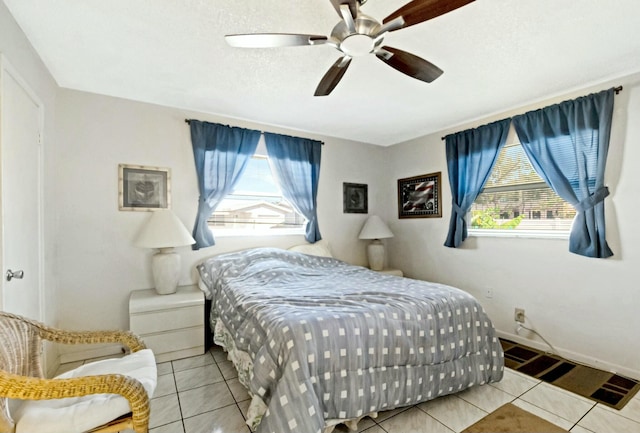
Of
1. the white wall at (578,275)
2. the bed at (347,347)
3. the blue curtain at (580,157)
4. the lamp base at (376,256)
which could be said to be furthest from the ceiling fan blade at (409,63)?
the lamp base at (376,256)

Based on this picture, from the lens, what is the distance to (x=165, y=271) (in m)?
2.88

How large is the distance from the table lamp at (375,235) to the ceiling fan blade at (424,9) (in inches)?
114

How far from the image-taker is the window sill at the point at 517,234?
2874 mm

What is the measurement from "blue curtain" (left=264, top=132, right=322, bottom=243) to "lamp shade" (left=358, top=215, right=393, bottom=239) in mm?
634

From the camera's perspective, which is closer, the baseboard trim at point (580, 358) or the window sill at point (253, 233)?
the baseboard trim at point (580, 358)

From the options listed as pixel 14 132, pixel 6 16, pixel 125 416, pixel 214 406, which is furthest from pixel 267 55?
pixel 214 406

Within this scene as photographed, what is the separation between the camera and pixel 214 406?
2.05 meters

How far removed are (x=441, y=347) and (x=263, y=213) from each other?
2439 mm

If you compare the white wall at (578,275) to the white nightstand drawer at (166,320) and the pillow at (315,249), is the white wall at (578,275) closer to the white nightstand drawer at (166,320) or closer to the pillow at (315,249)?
the pillow at (315,249)

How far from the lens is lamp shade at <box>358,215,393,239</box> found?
4.12 meters

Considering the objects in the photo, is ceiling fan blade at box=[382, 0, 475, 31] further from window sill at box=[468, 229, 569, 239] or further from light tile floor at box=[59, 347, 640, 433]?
window sill at box=[468, 229, 569, 239]

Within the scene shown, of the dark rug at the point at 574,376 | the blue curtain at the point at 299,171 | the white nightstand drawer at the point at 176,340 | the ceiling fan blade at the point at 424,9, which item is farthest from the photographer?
the blue curtain at the point at 299,171

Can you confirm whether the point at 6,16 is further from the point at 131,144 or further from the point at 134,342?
the point at 134,342

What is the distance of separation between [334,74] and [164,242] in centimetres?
200
